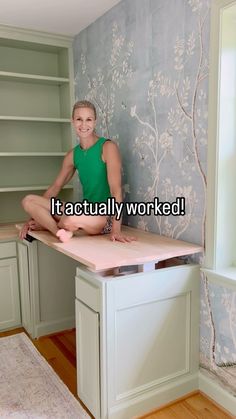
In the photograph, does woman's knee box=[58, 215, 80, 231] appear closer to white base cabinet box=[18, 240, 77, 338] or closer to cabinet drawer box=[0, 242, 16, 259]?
white base cabinet box=[18, 240, 77, 338]

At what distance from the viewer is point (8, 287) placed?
260 cm

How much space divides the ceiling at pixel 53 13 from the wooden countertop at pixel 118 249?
4.89 ft

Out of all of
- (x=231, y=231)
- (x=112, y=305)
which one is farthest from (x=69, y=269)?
(x=231, y=231)

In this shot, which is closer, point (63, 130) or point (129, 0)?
point (129, 0)

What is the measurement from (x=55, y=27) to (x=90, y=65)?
381 mm

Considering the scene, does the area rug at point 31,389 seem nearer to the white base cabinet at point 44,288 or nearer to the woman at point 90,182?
the white base cabinet at point 44,288

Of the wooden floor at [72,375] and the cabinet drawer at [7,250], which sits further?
the cabinet drawer at [7,250]

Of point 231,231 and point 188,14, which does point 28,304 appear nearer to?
point 231,231

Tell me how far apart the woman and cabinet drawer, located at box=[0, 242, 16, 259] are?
254 mm

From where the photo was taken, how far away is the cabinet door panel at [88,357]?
163 cm

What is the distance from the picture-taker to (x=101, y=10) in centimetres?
241

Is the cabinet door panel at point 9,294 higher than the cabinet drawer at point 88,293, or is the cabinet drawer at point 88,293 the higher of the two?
the cabinet drawer at point 88,293

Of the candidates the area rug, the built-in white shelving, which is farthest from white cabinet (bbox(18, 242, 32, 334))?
the built-in white shelving

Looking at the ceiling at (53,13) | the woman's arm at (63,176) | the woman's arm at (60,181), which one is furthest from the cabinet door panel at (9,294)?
the ceiling at (53,13)
